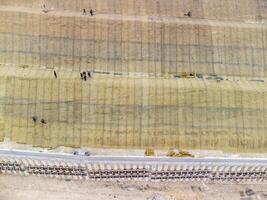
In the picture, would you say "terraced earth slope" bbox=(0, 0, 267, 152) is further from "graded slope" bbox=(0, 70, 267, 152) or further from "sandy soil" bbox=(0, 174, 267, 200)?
"sandy soil" bbox=(0, 174, 267, 200)

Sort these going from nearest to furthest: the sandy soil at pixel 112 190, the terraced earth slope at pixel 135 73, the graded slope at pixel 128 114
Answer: the graded slope at pixel 128 114 → the terraced earth slope at pixel 135 73 → the sandy soil at pixel 112 190

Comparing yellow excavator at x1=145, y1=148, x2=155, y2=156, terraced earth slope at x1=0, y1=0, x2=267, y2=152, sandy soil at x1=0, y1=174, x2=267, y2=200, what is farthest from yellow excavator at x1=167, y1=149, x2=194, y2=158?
sandy soil at x1=0, y1=174, x2=267, y2=200

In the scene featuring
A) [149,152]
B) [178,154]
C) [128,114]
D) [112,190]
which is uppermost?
[128,114]

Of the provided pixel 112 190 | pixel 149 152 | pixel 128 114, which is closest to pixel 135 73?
pixel 128 114

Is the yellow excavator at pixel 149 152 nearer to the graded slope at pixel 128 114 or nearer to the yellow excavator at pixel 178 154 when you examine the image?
the graded slope at pixel 128 114

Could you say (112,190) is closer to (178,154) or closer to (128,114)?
(128,114)

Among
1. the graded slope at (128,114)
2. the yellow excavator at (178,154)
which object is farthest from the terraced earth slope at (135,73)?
the yellow excavator at (178,154)
